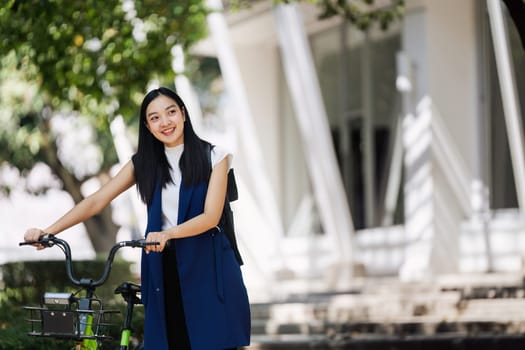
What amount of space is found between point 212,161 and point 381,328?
6357mm

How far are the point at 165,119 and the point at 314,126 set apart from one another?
10935 millimetres

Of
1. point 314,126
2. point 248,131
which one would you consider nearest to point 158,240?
point 314,126

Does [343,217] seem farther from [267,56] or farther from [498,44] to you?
[267,56]

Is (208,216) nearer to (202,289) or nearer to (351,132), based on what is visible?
(202,289)

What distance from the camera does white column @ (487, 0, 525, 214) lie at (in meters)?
13.6

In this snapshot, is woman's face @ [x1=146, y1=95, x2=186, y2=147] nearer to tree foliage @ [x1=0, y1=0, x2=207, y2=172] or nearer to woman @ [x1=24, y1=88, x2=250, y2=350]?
woman @ [x1=24, y1=88, x2=250, y2=350]

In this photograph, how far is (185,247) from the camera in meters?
5.31

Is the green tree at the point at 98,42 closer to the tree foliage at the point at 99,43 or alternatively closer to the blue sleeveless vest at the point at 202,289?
the tree foliage at the point at 99,43

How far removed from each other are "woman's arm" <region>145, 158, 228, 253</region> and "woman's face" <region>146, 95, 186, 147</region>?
250mm

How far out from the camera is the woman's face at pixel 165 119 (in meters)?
5.41

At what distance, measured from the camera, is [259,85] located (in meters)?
20.7

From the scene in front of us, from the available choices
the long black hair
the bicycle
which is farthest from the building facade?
the bicycle

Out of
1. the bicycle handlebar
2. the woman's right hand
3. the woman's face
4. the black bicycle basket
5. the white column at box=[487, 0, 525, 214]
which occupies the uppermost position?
the white column at box=[487, 0, 525, 214]

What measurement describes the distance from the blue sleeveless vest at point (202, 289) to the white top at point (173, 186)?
4cm
